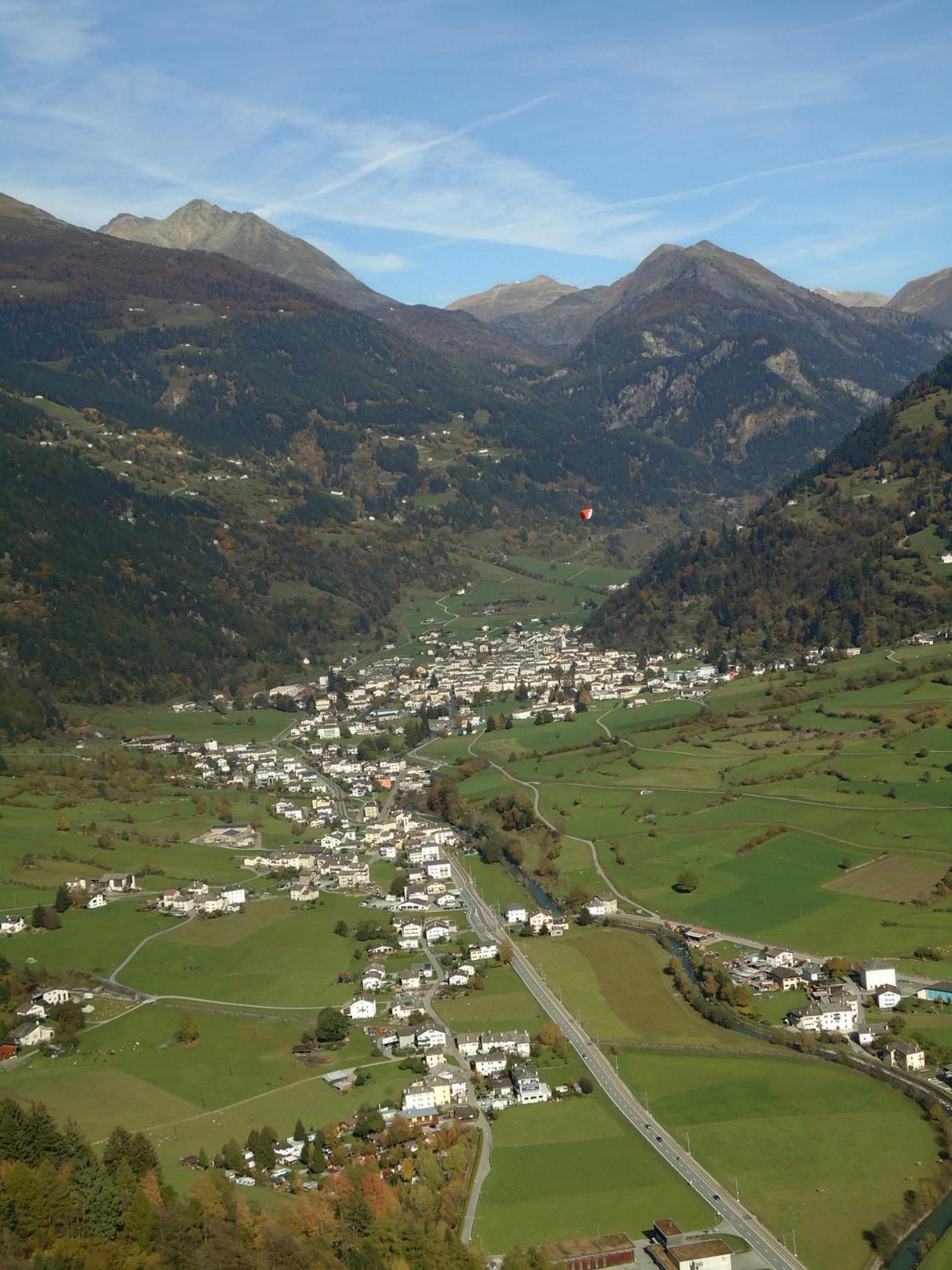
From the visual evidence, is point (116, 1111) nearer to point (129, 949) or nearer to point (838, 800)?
point (129, 949)

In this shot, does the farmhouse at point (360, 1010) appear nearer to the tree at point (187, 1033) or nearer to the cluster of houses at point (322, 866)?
the tree at point (187, 1033)

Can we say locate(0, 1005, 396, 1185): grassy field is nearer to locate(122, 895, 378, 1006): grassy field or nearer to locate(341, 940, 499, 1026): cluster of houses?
Result: locate(341, 940, 499, 1026): cluster of houses

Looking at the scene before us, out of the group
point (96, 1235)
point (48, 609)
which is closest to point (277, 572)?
point (48, 609)

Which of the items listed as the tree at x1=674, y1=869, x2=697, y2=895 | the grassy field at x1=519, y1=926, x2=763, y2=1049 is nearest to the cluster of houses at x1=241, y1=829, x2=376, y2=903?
the grassy field at x1=519, y1=926, x2=763, y2=1049

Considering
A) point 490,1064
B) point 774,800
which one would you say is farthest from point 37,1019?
point 774,800

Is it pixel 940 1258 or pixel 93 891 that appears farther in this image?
pixel 93 891

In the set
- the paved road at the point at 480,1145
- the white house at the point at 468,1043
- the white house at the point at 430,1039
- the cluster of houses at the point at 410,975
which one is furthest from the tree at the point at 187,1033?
the white house at the point at 468,1043

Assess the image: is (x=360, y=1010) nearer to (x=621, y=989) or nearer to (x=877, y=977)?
(x=621, y=989)
